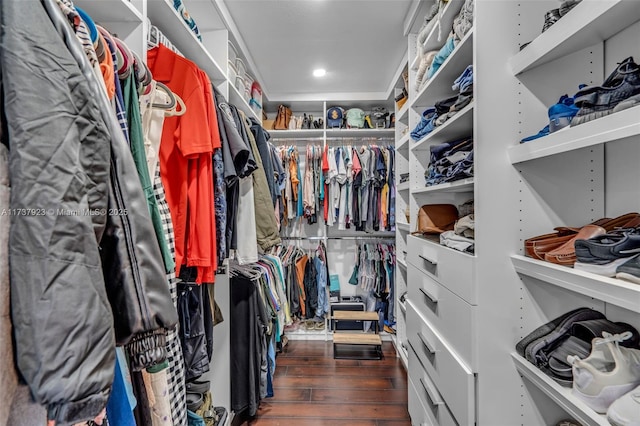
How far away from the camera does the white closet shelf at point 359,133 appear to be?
Answer: 3205mm

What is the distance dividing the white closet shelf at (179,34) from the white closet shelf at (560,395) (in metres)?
1.77

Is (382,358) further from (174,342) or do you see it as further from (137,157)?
(137,157)

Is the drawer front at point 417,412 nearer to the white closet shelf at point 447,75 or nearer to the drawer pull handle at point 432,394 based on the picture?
the drawer pull handle at point 432,394

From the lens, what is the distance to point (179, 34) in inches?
55.1

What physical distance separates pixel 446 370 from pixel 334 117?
2.57 meters

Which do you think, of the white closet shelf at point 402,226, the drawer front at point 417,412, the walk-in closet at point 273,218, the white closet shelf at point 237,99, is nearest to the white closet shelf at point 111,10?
the walk-in closet at point 273,218

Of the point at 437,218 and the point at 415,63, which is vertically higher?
the point at 415,63

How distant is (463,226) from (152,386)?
1195mm

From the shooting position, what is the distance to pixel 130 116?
0.79 m

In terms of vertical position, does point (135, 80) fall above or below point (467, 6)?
below

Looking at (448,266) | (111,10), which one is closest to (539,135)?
(448,266)

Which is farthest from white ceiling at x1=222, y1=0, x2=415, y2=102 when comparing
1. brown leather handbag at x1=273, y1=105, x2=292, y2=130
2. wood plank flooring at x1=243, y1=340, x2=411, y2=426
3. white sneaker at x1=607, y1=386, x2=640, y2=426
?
wood plank flooring at x1=243, y1=340, x2=411, y2=426

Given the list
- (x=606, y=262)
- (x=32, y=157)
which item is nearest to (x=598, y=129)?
(x=606, y=262)

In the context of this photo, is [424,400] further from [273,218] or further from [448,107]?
[448,107]
